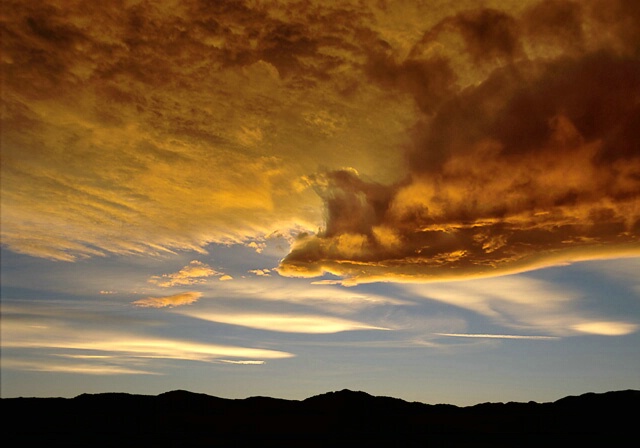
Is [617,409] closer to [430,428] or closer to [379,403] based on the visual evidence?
[430,428]

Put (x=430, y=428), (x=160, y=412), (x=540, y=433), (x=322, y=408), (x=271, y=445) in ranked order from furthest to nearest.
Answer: (x=322, y=408) < (x=160, y=412) < (x=430, y=428) < (x=540, y=433) < (x=271, y=445)

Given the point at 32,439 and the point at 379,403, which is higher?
the point at 379,403

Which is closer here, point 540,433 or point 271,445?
point 271,445

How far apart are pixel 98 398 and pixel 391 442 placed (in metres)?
69.3

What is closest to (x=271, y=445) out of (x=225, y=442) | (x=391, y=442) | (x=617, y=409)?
(x=225, y=442)

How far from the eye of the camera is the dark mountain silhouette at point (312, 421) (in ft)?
286

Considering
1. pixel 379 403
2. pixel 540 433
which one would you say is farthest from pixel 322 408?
pixel 540 433

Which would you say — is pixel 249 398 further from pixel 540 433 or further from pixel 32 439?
pixel 540 433

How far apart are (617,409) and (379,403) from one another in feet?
161

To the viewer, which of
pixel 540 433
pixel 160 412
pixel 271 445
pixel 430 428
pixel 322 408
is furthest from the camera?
pixel 322 408

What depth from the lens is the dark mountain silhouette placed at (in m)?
87.3

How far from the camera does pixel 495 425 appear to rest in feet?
333

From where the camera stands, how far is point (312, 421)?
106 m

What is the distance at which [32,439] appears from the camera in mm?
86938
